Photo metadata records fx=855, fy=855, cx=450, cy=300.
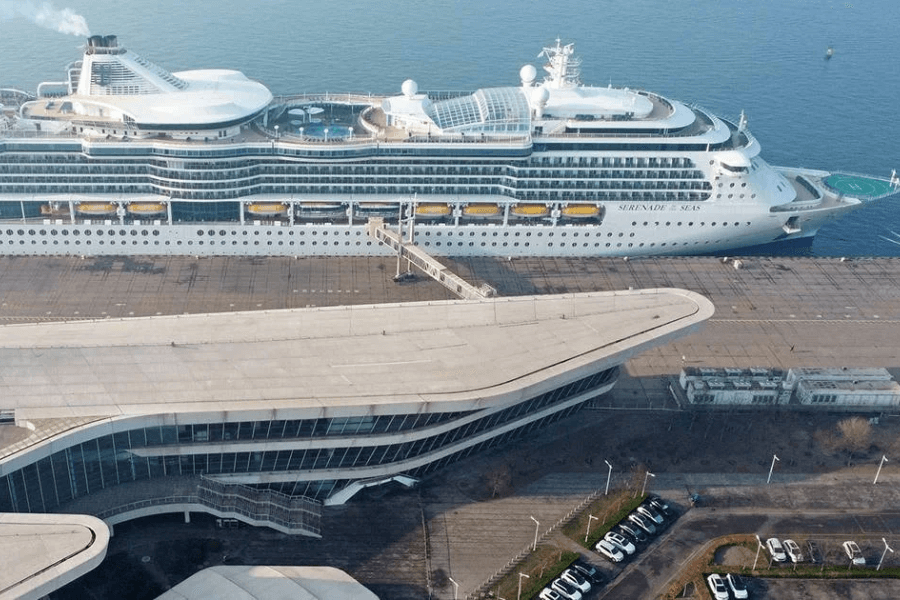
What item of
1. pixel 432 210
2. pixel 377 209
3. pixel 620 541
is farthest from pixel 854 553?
pixel 377 209

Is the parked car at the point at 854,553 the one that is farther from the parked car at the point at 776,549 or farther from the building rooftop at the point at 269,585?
the building rooftop at the point at 269,585

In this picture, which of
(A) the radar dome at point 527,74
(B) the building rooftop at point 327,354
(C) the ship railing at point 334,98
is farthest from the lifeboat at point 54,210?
(A) the radar dome at point 527,74

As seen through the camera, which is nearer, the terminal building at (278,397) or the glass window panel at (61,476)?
the glass window panel at (61,476)

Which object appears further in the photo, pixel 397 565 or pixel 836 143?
pixel 836 143

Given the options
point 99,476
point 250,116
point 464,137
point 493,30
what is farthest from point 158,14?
point 99,476

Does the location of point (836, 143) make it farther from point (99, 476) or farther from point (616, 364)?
point (99, 476)

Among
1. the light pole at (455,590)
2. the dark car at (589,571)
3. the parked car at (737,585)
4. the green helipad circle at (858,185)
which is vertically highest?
the green helipad circle at (858,185)
